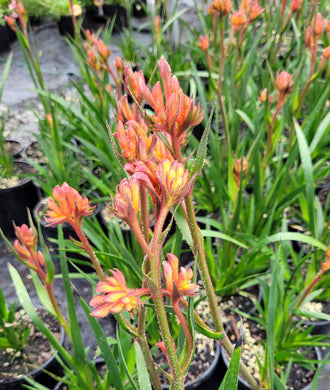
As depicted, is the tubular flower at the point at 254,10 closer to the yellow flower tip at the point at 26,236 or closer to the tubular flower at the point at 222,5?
the tubular flower at the point at 222,5

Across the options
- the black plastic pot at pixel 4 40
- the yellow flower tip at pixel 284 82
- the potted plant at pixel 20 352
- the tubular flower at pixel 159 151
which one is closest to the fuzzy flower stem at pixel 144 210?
the tubular flower at pixel 159 151

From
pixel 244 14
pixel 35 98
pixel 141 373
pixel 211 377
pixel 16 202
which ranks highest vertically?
pixel 244 14

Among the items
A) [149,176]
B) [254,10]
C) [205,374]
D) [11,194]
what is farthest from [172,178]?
[11,194]

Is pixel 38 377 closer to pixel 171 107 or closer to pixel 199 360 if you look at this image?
pixel 199 360

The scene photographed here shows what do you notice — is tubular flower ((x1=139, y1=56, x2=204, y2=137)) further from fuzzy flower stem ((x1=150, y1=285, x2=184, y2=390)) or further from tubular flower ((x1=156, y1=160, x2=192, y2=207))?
fuzzy flower stem ((x1=150, y1=285, x2=184, y2=390))

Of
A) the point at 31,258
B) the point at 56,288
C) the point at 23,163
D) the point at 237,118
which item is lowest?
the point at 56,288

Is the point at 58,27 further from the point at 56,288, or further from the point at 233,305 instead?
the point at 233,305

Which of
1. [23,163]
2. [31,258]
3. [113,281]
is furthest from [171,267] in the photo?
[23,163]
